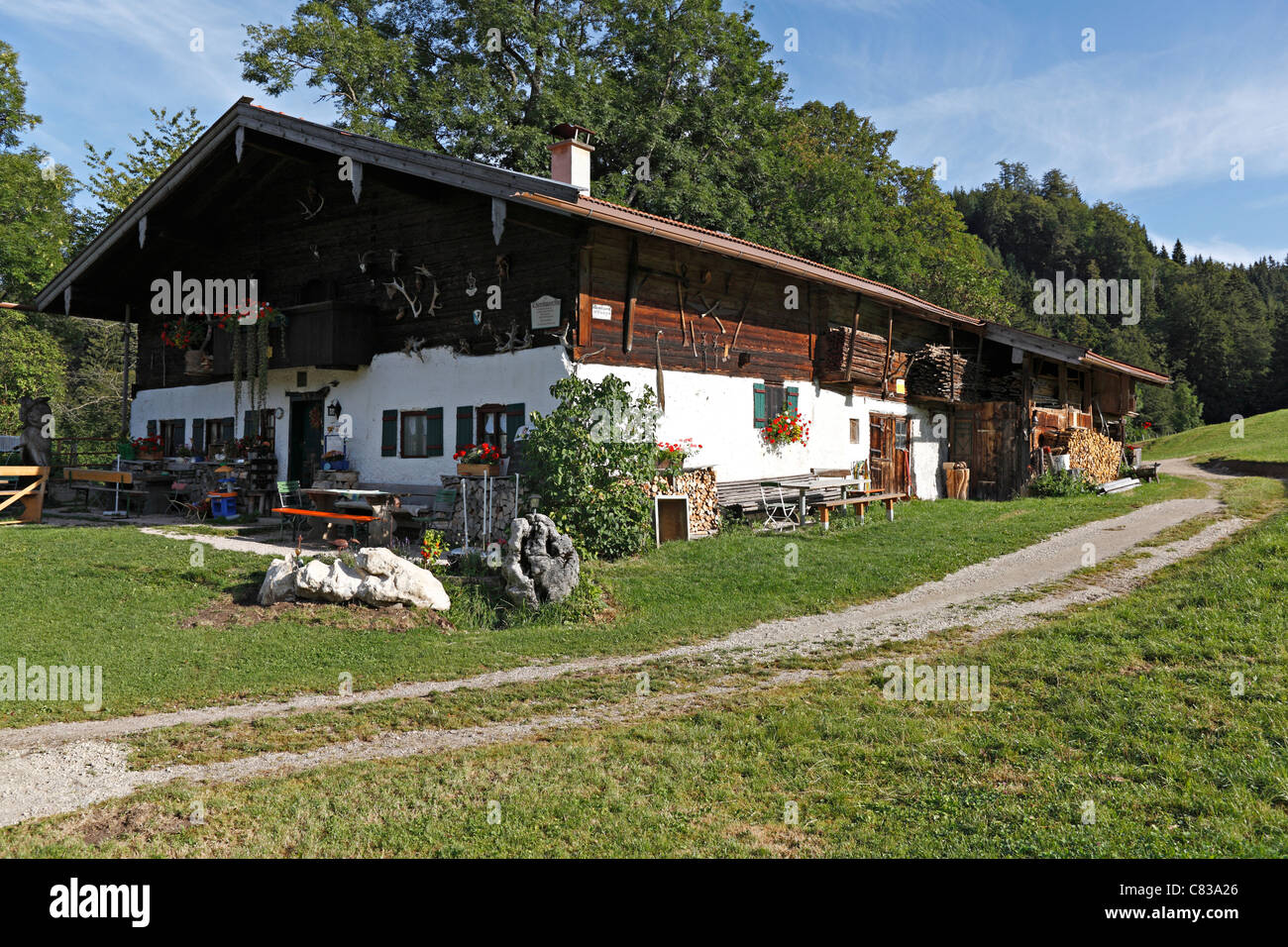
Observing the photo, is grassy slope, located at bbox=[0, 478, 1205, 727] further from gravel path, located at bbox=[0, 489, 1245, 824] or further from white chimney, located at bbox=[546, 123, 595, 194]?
white chimney, located at bbox=[546, 123, 595, 194]

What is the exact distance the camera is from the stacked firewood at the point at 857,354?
67.3 feet

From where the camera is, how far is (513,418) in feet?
52.9

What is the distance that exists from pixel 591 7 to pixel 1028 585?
31.2 m

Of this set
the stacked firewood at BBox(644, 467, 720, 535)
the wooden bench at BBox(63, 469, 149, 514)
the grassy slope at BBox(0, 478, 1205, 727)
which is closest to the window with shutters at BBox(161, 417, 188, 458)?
the wooden bench at BBox(63, 469, 149, 514)

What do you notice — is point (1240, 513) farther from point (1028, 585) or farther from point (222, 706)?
point (222, 706)

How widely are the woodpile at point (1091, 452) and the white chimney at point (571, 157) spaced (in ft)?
49.4

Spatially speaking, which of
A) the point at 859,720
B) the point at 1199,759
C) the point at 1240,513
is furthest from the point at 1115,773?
the point at 1240,513

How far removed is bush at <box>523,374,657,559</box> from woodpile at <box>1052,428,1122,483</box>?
1410cm

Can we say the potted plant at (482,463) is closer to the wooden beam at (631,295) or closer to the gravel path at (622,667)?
the wooden beam at (631,295)

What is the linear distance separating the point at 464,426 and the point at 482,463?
168 cm

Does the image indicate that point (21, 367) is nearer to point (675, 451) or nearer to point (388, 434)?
point (388, 434)

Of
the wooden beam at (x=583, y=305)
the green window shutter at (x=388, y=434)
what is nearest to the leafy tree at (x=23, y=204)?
the green window shutter at (x=388, y=434)

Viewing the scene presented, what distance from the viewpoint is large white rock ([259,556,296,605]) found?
11.3 m

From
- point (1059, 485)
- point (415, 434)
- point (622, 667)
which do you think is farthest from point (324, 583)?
point (1059, 485)
